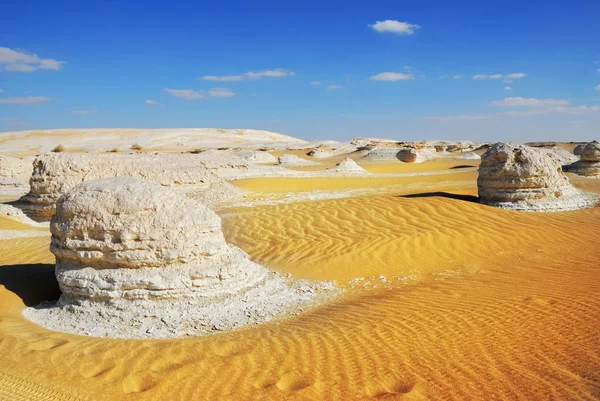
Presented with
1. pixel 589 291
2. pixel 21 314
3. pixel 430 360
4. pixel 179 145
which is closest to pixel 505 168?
pixel 589 291

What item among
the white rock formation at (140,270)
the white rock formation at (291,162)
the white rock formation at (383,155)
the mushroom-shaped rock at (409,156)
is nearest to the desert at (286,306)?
the white rock formation at (140,270)

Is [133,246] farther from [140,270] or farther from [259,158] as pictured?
[259,158]

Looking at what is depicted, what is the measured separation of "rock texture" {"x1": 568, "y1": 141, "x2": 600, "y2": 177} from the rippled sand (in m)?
14.5

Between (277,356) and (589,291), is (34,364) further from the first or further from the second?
(589,291)

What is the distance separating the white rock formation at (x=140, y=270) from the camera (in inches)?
217

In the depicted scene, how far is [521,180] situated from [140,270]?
10.6m

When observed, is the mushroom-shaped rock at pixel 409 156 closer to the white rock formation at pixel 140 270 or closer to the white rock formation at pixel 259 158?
the white rock formation at pixel 259 158

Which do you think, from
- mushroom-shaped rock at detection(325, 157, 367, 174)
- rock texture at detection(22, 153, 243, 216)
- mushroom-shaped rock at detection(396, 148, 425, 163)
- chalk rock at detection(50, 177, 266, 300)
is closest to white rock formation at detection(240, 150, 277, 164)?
mushroom-shaped rock at detection(325, 157, 367, 174)

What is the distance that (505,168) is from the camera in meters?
12.2

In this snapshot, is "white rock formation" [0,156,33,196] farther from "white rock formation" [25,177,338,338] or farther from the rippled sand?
"white rock formation" [25,177,338,338]

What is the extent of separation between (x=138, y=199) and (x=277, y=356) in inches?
117

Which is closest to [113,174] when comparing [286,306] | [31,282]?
[31,282]

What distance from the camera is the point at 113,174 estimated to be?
12.8 metres

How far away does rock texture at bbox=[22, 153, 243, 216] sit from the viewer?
11.8 metres
